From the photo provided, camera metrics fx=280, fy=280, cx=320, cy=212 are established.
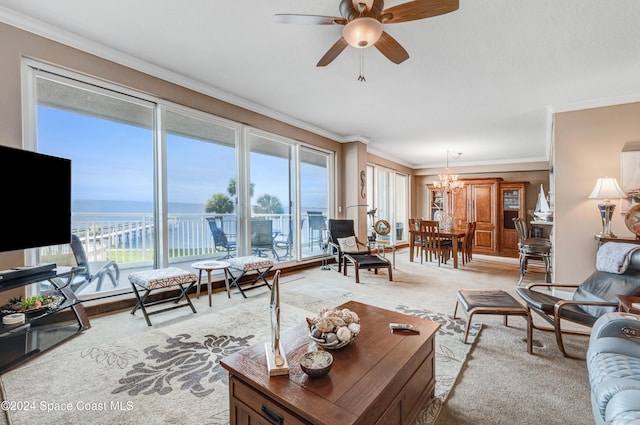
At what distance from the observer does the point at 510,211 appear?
7766 mm

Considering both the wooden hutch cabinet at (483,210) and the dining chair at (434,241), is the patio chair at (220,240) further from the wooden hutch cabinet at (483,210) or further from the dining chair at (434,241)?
the wooden hutch cabinet at (483,210)

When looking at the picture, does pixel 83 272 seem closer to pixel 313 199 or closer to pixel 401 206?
pixel 313 199

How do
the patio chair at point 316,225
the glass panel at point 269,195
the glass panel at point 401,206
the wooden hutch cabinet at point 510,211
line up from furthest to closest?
the glass panel at point 401,206 < the wooden hutch cabinet at point 510,211 < the patio chair at point 316,225 < the glass panel at point 269,195

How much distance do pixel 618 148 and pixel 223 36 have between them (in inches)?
195

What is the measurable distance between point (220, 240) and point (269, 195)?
115 centimetres

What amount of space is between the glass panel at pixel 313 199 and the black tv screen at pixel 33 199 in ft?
11.8

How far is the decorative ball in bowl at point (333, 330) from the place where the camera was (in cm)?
147

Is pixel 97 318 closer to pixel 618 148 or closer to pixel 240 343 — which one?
pixel 240 343

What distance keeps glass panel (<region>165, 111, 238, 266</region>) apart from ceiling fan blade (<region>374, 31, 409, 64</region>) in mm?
2685

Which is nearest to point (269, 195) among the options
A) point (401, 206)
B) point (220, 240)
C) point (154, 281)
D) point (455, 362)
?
point (220, 240)

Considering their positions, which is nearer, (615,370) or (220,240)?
(615,370)

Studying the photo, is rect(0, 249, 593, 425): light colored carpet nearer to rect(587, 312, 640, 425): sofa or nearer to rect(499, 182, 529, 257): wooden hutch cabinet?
rect(587, 312, 640, 425): sofa

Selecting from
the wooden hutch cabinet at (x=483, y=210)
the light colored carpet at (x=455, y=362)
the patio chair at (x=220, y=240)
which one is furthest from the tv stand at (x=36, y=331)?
the wooden hutch cabinet at (x=483, y=210)

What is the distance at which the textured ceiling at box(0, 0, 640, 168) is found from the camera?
91.1 inches
